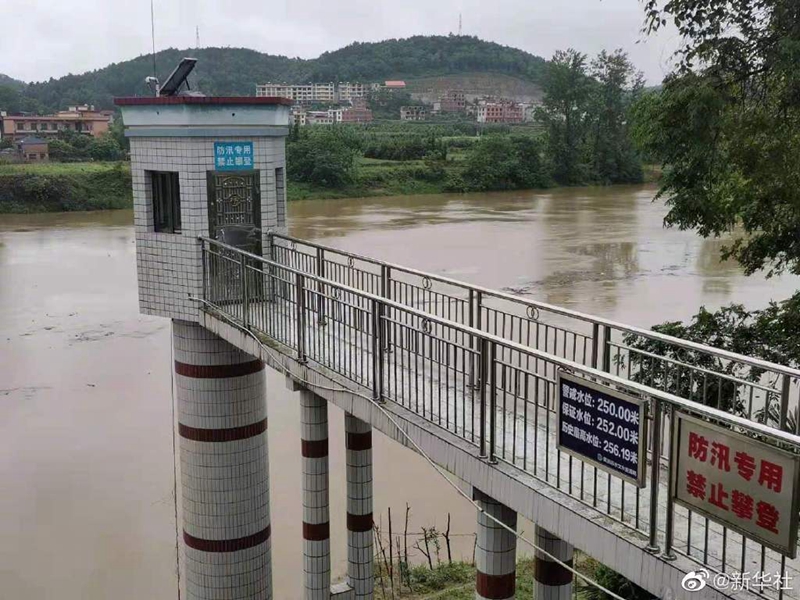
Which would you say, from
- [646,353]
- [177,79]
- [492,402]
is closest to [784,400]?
[646,353]

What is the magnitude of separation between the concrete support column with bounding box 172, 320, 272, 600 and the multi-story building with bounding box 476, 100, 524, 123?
3316 inches

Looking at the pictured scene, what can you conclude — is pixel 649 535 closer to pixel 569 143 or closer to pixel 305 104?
pixel 569 143

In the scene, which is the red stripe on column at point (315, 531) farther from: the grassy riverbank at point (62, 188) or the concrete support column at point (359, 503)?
the grassy riverbank at point (62, 188)

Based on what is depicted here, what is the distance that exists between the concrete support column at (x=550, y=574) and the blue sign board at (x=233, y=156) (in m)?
2.54

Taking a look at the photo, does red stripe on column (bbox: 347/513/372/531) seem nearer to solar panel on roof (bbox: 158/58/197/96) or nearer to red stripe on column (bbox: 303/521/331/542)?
red stripe on column (bbox: 303/521/331/542)

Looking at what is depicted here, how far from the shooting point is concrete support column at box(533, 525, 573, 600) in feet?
13.8

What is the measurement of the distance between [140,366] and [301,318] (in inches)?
367

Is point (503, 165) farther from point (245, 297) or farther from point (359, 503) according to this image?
point (245, 297)

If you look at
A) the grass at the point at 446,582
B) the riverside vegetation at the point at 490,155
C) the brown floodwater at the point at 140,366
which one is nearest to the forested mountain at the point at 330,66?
the riverside vegetation at the point at 490,155

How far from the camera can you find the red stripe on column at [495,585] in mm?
3311

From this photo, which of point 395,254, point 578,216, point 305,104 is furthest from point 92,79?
point 395,254

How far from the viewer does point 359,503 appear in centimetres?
505

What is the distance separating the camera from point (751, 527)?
7.80 ft

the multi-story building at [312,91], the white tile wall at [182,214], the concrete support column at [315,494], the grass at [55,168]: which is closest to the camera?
the concrete support column at [315,494]
